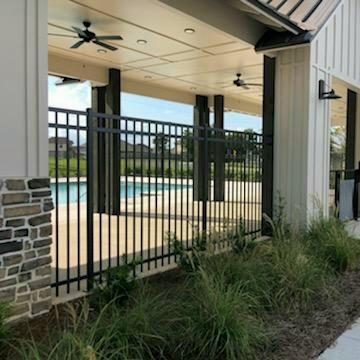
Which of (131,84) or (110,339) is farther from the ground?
(131,84)

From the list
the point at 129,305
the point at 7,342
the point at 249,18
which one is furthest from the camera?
the point at 249,18

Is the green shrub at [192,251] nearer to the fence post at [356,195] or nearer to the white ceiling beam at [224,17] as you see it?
the white ceiling beam at [224,17]

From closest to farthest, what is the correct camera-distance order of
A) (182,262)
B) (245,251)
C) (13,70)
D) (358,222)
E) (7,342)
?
(7,342) < (13,70) < (182,262) < (245,251) < (358,222)

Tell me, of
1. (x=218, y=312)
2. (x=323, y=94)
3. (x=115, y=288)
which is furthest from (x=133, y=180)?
(x=323, y=94)

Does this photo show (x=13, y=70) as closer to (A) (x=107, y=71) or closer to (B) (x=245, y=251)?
(B) (x=245, y=251)

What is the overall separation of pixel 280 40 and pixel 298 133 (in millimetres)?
1593

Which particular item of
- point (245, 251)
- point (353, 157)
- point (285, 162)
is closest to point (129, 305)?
point (245, 251)

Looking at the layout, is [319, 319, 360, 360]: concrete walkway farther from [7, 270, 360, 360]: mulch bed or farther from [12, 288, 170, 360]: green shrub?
[12, 288, 170, 360]: green shrub

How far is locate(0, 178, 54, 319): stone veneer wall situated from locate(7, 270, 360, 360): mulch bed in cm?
18

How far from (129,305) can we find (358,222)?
7.25 meters

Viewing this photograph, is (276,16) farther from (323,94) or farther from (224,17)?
(323,94)

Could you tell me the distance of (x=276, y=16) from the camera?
623 centimetres

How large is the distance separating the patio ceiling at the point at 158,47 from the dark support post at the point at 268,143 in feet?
2.41

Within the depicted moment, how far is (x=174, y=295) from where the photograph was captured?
4043 mm
